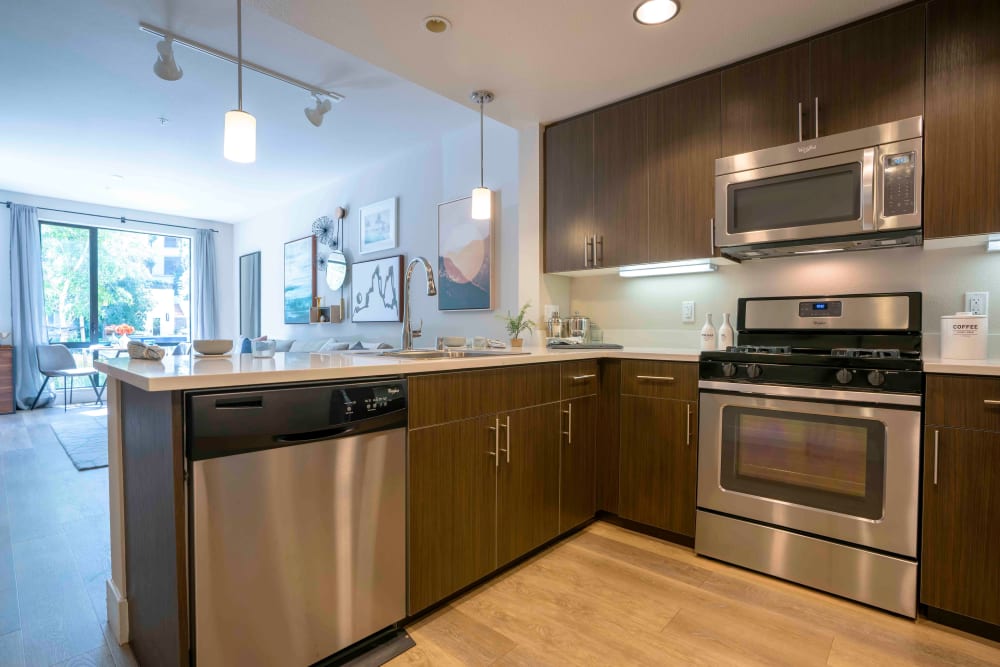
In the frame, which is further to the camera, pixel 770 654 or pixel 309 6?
pixel 309 6

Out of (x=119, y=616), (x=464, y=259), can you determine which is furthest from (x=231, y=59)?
(x=119, y=616)

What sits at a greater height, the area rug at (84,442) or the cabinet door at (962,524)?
the cabinet door at (962,524)

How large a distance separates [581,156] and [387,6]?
1365 mm

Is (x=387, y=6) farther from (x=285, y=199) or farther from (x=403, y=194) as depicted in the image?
(x=285, y=199)

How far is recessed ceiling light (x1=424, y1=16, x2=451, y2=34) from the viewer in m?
1.98

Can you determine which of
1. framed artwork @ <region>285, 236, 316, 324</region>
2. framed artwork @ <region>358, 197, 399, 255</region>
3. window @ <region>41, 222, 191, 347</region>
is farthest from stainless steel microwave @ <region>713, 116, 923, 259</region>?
window @ <region>41, 222, 191, 347</region>

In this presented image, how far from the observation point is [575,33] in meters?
2.08

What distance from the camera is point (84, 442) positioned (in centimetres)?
431

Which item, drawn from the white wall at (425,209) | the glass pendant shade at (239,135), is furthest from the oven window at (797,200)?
the glass pendant shade at (239,135)

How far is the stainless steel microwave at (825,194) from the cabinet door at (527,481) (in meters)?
1.23

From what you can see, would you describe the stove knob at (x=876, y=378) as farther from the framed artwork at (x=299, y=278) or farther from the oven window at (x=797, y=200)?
the framed artwork at (x=299, y=278)

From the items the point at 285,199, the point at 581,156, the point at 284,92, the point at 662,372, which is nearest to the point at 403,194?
the point at 284,92

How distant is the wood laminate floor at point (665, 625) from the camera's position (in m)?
1.53

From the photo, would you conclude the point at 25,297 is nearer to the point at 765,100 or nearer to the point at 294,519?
the point at 294,519
